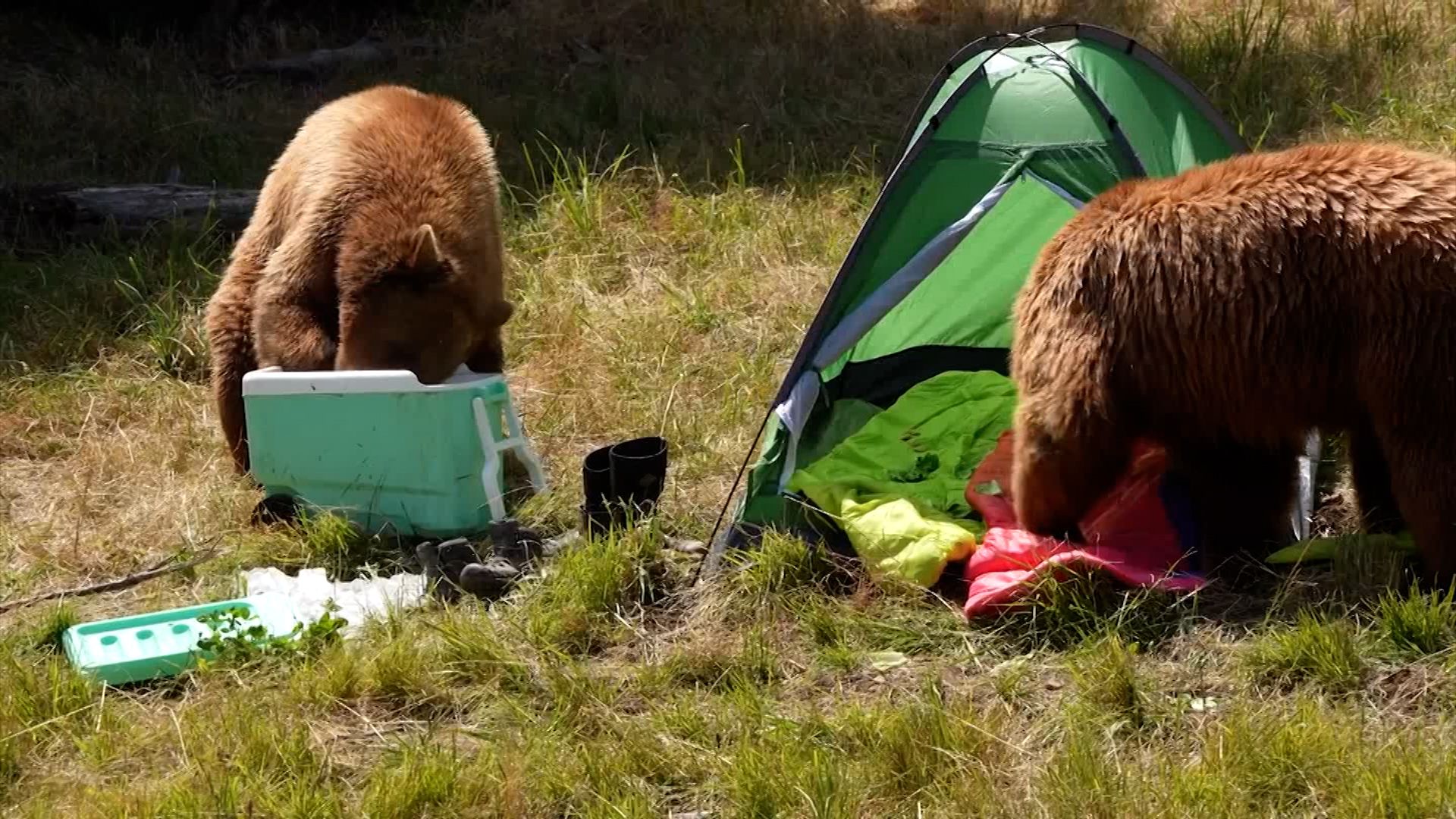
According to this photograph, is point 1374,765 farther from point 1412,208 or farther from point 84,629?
point 84,629

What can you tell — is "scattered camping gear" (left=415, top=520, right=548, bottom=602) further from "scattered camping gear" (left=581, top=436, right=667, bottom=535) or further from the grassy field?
"scattered camping gear" (left=581, top=436, right=667, bottom=535)

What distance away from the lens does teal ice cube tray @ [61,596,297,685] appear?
4.55m

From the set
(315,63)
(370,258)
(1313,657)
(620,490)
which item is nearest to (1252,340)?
(1313,657)

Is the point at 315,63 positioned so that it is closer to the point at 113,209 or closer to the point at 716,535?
the point at 113,209

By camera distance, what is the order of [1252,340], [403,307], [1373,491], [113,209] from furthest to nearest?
[113,209] → [403,307] → [1373,491] → [1252,340]

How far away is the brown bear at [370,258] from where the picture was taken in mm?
5652

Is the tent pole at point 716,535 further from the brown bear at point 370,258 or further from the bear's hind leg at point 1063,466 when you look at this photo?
the brown bear at point 370,258

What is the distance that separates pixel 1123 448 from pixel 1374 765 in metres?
1.35

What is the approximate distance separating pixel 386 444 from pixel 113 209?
397 centimetres

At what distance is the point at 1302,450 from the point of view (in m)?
4.78

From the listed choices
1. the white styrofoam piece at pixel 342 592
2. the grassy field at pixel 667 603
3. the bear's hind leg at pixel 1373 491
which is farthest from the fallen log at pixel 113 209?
the bear's hind leg at pixel 1373 491

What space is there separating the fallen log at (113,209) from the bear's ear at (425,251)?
129 inches

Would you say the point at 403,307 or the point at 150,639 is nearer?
the point at 150,639

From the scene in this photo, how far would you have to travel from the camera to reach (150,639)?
15.5ft
